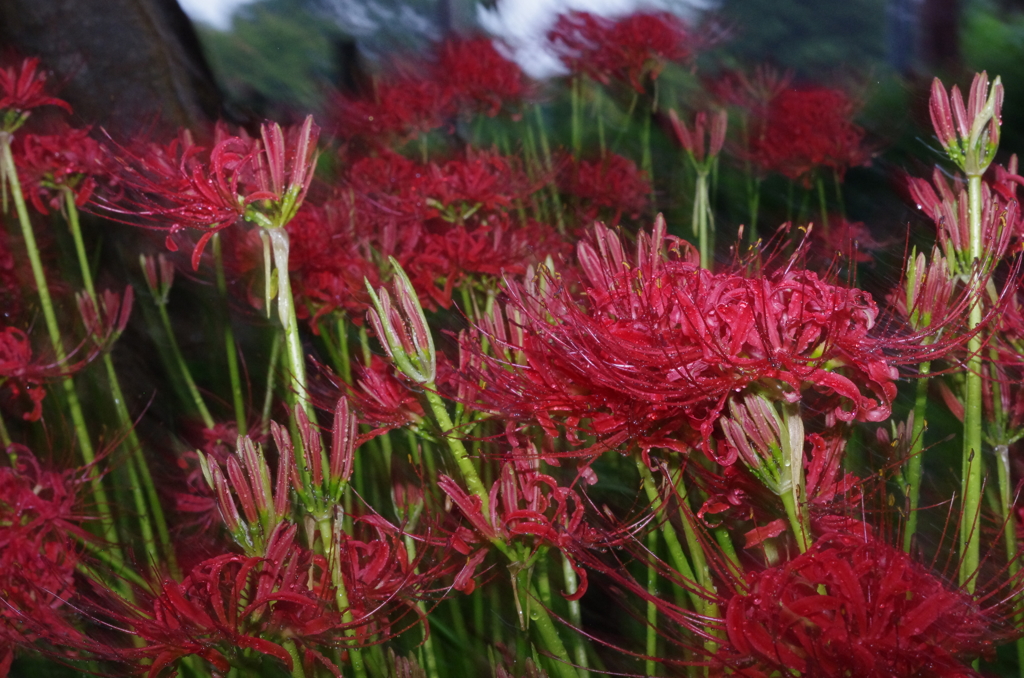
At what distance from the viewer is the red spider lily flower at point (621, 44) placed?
28.0 inches

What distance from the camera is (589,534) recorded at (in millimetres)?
415

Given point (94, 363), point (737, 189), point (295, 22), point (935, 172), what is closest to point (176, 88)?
point (295, 22)

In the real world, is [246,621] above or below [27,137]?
below

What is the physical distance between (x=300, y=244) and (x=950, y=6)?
0.49 m

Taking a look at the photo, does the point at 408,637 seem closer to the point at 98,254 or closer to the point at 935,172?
the point at 935,172

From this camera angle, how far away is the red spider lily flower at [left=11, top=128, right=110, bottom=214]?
0.69 meters

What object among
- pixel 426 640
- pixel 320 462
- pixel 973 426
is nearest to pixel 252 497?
pixel 320 462

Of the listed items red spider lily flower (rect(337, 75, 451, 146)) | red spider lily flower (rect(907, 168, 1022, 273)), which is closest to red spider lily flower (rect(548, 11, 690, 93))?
red spider lily flower (rect(337, 75, 451, 146))

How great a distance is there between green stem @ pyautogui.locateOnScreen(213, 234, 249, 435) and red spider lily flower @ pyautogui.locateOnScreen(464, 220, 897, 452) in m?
0.29

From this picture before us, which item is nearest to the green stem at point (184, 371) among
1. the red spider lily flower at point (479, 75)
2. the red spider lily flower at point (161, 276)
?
the red spider lily flower at point (161, 276)

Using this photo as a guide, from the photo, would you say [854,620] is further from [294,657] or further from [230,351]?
[230,351]

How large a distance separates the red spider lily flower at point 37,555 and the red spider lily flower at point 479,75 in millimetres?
443

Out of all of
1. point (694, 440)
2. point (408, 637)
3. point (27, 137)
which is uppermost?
point (27, 137)

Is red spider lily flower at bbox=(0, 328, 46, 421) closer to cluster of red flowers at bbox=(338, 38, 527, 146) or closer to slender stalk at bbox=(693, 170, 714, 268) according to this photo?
cluster of red flowers at bbox=(338, 38, 527, 146)
